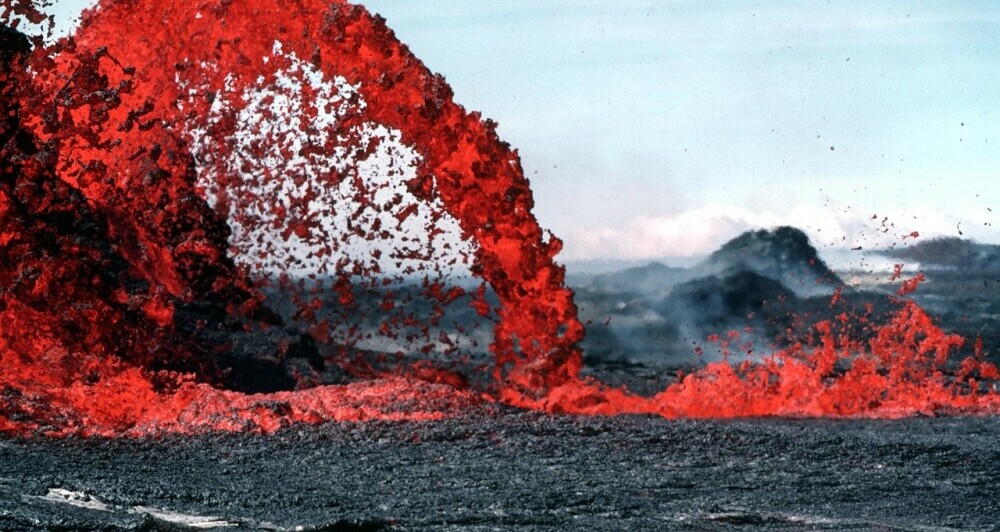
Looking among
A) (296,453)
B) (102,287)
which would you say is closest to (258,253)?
(102,287)

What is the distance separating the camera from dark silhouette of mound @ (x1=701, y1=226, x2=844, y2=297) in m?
25.3

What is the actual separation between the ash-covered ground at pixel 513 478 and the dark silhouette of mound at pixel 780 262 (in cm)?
1453

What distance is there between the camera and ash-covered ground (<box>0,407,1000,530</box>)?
6645 millimetres

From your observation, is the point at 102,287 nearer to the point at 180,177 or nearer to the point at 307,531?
the point at 180,177

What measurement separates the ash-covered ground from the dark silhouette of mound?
47.7 feet

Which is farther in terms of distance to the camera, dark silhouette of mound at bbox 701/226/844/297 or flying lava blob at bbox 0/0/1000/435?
dark silhouette of mound at bbox 701/226/844/297

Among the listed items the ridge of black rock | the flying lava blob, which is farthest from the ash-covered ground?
Answer: the ridge of black rock

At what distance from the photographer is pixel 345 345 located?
756 inches

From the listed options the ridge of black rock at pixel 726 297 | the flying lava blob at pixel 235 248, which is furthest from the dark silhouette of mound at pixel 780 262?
the flying lava blob at pixel 235 248

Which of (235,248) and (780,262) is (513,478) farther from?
(780,262)

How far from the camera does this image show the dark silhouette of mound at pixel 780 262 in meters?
25.3

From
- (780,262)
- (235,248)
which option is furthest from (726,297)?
(235,248)

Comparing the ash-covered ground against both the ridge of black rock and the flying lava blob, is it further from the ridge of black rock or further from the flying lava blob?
the ridge of black rock

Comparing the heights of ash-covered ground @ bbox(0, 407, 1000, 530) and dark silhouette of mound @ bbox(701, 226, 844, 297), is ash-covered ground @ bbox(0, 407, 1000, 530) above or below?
below
